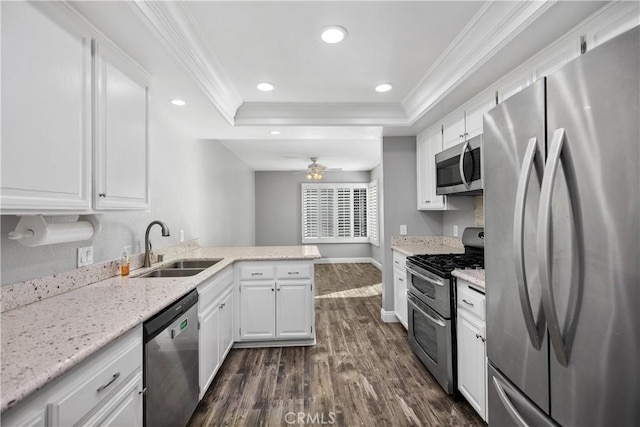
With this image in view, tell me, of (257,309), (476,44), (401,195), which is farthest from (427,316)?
(476,44)

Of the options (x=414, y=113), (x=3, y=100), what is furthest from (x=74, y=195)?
(x=414, y=113)

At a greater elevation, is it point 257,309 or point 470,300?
point 470,300

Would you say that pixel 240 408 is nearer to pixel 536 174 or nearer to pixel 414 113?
pixel 536 174

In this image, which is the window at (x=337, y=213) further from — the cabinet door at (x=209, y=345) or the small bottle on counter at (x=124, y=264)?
the small bottle on counter at (x=124, y=264)

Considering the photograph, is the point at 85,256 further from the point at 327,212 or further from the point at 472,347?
the point at 327,212

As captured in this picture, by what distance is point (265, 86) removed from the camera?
2.70 m

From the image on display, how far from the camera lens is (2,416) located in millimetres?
714

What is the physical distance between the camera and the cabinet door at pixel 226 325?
245 centimetres

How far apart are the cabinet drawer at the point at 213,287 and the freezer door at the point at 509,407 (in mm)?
1724

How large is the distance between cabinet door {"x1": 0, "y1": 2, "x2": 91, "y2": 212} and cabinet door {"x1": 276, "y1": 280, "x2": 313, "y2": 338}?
1857 mm

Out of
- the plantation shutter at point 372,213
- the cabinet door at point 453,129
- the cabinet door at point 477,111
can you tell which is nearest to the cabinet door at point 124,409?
the cabinet door at point 477,111

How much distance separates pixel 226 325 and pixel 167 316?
1.19 m

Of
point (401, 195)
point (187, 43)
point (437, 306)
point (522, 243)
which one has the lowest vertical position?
point (437, 306)

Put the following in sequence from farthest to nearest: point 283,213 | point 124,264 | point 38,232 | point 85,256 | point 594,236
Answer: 1. point 283,213
2. point 124,264
3. point 85,256
4. point 38,232
5. point 594,236
